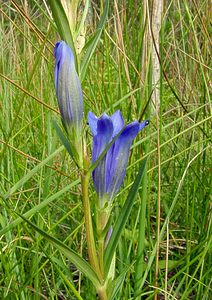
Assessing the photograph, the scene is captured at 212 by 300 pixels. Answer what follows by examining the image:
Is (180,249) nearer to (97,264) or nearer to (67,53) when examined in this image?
(97,264)

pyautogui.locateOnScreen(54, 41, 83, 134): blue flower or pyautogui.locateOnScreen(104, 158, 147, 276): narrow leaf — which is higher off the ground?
pyautogui.locateOnScreen(54, 41, 83, 134): blue flower

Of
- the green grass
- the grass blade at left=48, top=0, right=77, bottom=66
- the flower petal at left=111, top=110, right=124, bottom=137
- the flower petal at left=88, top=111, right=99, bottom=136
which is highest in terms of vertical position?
the grass blade at left=48, top=0, right=77, bottom=66

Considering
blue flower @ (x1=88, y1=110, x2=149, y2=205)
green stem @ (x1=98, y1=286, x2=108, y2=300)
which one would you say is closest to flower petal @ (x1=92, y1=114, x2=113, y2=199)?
blue flower @ (x1=88, y1=110, x2=149, y2=205)

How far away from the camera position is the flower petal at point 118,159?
0.53 metres

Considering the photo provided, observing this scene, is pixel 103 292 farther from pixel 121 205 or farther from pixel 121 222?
pixel 121 205

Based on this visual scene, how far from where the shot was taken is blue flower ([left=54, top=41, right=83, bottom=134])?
46 cm

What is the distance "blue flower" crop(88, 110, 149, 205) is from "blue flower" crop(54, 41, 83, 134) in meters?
0.03

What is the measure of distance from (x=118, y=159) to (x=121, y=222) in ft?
0.22

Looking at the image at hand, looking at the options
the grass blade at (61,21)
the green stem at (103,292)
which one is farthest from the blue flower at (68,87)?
the green stem at (103,292)

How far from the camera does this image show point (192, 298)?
1.00 meters

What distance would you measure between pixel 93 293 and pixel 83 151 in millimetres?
374

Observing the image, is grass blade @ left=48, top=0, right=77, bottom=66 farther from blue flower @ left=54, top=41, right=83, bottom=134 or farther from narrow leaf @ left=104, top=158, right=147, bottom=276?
narrow leaf @ left=104, top=158, right=147, bottom=276

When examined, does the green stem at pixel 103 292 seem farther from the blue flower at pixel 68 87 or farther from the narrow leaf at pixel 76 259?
the blue flower at pixel 68 87

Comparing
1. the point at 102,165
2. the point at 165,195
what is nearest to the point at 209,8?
the point at 165,195
